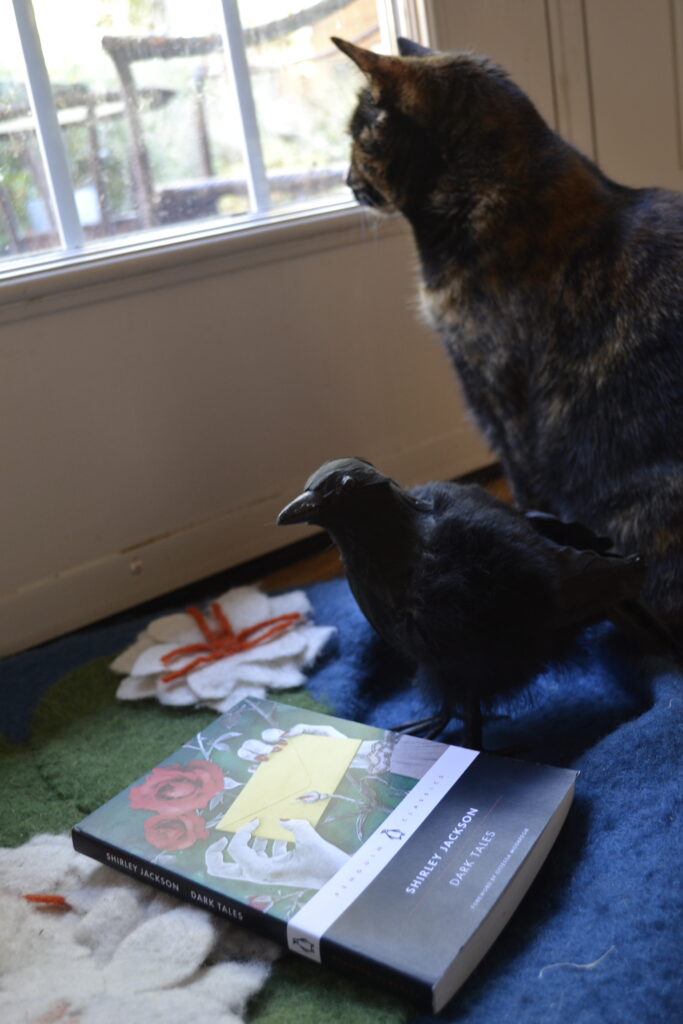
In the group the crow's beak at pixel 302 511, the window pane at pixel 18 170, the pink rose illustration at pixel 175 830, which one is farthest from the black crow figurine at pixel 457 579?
the window pane at pixel 18 170

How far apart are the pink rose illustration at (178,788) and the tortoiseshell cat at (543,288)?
19.9 inches

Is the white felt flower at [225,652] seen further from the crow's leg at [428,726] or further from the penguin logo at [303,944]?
the penguin logo at [303,944]

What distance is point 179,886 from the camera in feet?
2.54

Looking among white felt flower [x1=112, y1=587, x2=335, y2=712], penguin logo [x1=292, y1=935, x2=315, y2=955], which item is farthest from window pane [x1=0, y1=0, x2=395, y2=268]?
penguin logo [x1=292, y1=935, x2=315, y2=955]

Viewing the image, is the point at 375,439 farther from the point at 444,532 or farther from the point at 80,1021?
the point at 80,1021

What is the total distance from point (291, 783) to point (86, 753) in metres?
0.31

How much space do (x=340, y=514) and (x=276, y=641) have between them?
1.37ft

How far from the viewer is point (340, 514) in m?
0.83

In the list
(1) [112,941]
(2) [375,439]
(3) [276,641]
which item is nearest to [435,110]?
(2) [375,439]

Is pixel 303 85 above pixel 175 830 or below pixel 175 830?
above

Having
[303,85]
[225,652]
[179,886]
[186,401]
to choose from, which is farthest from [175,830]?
[303,85]

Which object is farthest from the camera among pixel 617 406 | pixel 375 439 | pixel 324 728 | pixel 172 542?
pixel 375 439

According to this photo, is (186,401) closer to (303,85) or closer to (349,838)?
(303,85)

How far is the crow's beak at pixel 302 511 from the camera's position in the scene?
815 millimetres
